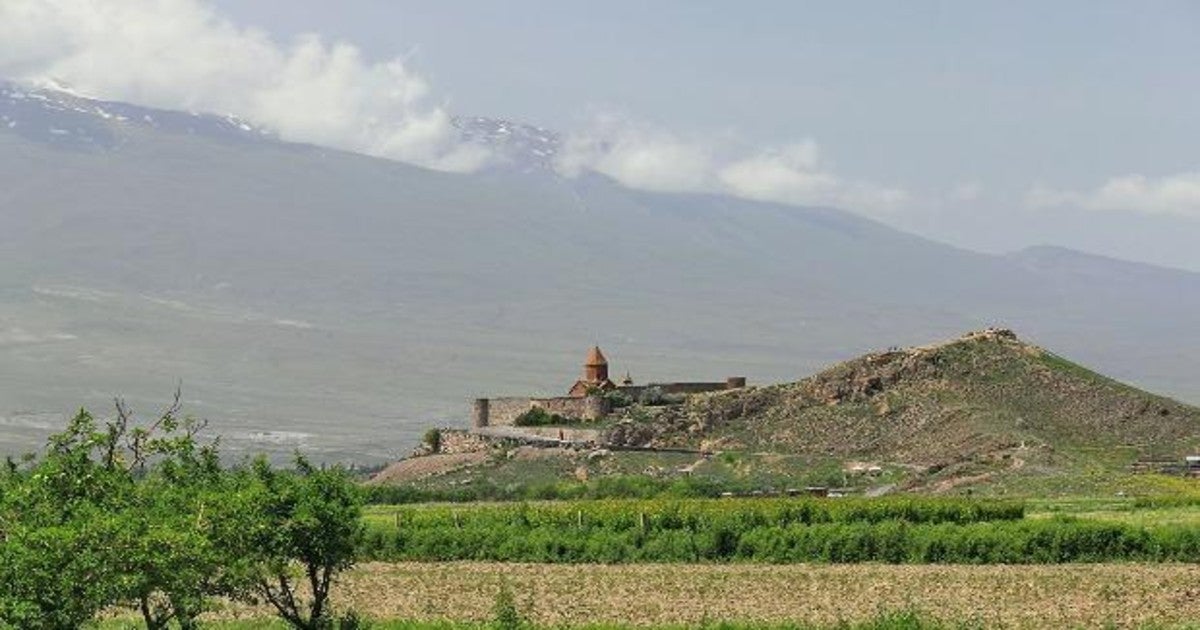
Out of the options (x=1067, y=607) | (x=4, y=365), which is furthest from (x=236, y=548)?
(x=4, y=365)

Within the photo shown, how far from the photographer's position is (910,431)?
61.7 m

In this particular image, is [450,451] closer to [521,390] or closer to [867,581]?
[867,581]

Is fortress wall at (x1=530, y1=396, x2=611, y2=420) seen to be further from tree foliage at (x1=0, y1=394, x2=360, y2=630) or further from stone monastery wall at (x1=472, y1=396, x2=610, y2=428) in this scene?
tree foliage at (x1=0, y1=394, x2=360, y2=630)

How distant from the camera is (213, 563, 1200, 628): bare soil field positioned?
1118 inches

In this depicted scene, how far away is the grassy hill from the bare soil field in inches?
687

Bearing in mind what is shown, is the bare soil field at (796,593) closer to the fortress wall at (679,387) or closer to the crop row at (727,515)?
the crop row at (727,515)

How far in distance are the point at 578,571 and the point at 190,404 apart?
420 feet

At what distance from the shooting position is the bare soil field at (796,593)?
28.4 metres

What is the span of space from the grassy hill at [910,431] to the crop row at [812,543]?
1383 centimetres

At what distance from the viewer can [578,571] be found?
36531 mm

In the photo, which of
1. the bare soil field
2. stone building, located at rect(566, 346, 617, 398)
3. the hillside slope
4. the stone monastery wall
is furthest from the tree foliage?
stone building, located at rect(566, 346, 617, 398)

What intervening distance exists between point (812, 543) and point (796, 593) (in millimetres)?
6153

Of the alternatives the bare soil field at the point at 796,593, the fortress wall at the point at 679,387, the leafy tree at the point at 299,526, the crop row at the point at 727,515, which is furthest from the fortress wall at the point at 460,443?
the leafy tree at the point at 299,526

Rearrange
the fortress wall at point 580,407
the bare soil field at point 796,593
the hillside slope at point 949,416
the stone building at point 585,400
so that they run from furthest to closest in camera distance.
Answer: the stone building at point 585,400, the fortress wall at point 580,407, the hillside slope at point 949,416, the bare soil field at point 796,593
